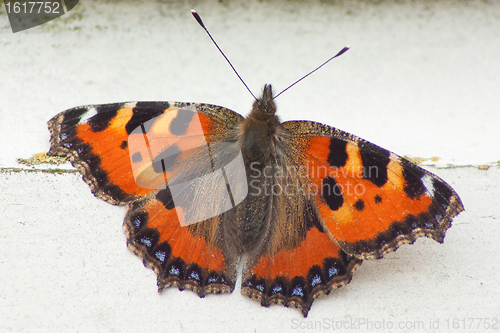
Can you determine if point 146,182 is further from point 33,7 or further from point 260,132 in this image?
point 33,7

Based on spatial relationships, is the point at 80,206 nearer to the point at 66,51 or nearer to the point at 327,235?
the point at 327,235

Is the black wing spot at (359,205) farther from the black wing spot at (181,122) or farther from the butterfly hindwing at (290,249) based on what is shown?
the black wing spot at (181,122)

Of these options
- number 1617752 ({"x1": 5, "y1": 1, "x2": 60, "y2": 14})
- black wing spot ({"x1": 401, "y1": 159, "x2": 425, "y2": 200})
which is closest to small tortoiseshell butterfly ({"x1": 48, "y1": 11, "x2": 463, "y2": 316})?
black wing spot ({"x1": 401, "y1": 159, "x2": 425, "y2": 200})

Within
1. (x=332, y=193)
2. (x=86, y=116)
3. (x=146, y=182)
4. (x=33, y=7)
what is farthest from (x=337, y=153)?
(x=33, y=7)

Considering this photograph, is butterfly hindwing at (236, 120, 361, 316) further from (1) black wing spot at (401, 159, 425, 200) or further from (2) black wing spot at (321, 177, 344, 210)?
(1) black wing spot at (401, 159, 425, 200)

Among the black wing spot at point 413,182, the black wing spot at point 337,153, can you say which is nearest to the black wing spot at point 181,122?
the black wing spot at point 337,153

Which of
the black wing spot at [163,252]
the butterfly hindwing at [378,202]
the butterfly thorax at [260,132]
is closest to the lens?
the butterfly hindwing at [378,202]
